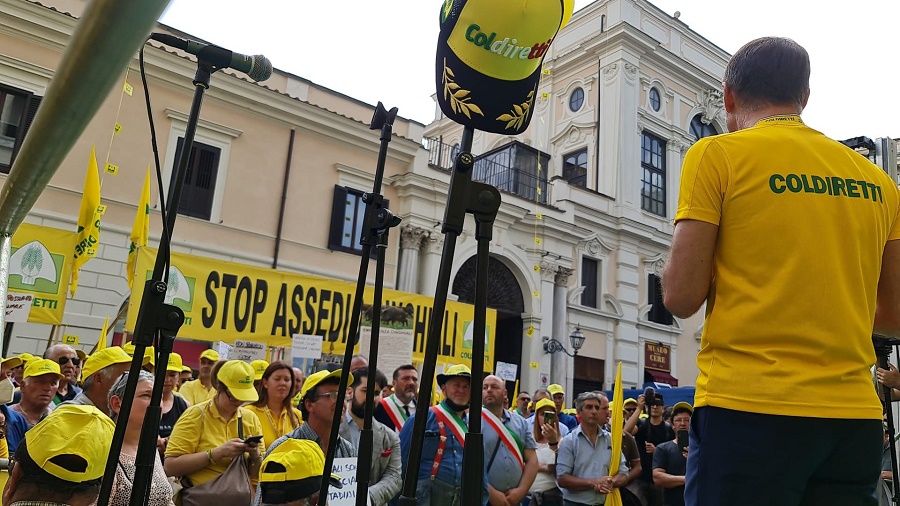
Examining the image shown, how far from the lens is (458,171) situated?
1698 mm

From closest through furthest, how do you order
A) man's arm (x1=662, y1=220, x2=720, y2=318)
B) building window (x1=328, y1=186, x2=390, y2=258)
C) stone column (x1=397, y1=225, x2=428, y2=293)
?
man's arm (x1=662, y1=220, x2=720, y2=318)
building window (x1=328, y1=186, x2=390, y2=258)
stone column (x1=397, y1=225, x2=428, y2=293)

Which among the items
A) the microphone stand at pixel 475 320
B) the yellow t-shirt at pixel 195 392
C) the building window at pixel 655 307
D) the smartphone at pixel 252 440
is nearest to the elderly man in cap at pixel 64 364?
the yellow t-shirt at pixel 195 392

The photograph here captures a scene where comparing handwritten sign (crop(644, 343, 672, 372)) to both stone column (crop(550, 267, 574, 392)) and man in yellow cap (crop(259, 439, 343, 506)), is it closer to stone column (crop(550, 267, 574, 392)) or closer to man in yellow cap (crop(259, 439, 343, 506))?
stone column (crop(550, 267, 574, 392))

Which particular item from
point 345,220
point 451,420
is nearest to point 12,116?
point 345,220

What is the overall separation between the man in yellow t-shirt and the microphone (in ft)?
5.43

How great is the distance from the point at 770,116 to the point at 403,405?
16.5 ft

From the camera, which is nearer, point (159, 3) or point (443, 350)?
point (159, 3)

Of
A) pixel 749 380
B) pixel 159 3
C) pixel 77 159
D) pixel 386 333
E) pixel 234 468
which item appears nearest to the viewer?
pixel 159 3

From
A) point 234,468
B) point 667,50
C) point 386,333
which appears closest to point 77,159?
point 386,333

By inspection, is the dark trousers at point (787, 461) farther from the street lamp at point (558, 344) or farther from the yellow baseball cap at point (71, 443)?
the street lamp at point (558, 344)

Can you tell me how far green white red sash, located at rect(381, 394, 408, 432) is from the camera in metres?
6.32

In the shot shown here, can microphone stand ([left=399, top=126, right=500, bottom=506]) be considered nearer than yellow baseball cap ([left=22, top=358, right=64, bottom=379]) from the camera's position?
Yes

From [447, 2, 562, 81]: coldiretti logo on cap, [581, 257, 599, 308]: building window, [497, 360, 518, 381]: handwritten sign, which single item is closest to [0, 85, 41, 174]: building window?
[497, 360, 518, 381]: handwritten sign

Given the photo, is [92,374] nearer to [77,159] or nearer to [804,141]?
[804,141]
